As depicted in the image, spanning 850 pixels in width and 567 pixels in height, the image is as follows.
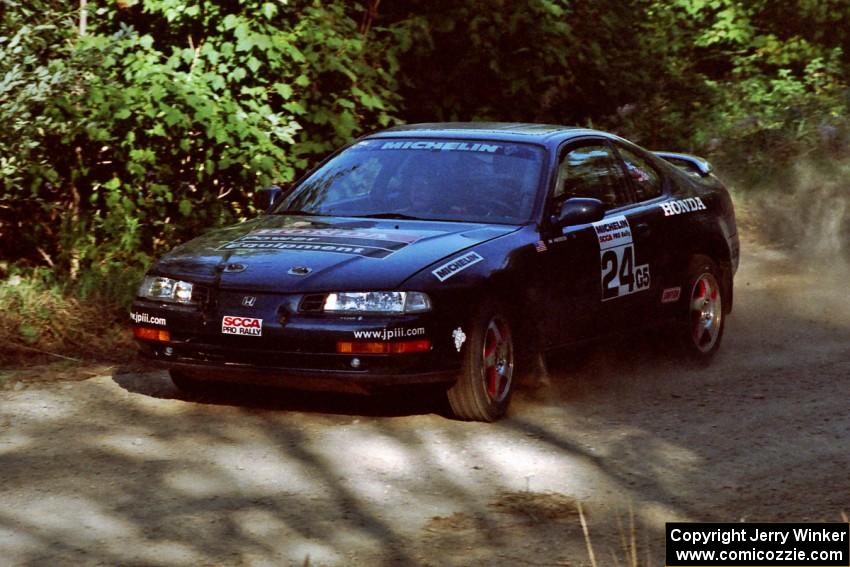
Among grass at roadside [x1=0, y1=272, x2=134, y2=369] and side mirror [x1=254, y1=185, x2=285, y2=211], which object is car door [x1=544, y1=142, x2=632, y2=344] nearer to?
side mirror [x1=254, y1=185, x2=285, y2=211]

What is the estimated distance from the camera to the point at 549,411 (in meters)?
7.74

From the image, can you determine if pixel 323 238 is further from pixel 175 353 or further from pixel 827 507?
pixel 827 507

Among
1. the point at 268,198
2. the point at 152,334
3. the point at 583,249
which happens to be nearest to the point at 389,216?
the point at 268,198

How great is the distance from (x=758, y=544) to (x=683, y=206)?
4307 mm

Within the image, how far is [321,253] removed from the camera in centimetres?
720

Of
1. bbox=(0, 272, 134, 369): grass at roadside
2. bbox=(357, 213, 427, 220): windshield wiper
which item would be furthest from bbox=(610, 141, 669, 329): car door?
bbox=(0, 272, 134, 369): grass at roadside

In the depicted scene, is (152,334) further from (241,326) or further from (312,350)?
(312,350)

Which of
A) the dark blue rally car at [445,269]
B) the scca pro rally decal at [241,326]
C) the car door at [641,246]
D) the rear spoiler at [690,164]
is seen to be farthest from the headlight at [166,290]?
the rear spoiler at [690,164]

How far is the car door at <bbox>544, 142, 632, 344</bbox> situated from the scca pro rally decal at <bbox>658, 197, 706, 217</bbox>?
344 mm

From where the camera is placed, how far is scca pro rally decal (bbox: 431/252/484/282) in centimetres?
701

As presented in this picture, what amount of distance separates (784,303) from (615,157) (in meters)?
3.39

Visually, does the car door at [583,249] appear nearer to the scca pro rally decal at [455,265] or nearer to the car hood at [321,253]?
the car hood at [321,253]

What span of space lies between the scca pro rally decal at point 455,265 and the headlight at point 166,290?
123cm

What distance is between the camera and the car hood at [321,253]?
694 cm
